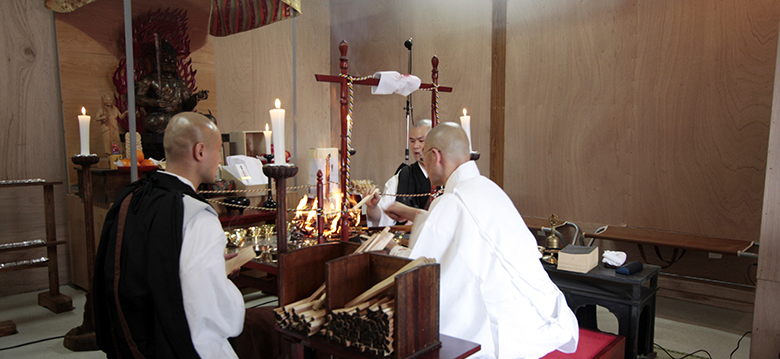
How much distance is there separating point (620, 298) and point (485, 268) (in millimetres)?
1245

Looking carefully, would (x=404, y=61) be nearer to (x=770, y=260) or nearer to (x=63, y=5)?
(x=63, y=5)

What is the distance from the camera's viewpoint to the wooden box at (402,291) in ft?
4.56

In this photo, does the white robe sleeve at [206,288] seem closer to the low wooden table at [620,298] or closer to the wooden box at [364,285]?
the wooden box at [364,285]

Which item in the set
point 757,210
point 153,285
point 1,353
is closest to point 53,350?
point 1,353

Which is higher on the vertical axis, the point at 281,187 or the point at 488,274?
the point at 281,187

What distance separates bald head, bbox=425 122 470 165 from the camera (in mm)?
2350

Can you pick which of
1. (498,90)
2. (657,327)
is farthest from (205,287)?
(498,90)

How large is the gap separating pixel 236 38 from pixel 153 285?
17.1ft

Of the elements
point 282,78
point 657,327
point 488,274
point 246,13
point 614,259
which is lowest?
point 657,327

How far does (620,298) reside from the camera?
9.44 ft

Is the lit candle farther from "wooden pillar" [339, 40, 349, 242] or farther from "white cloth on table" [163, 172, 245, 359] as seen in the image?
"wooden pillar" [339, 40, 349, 242]

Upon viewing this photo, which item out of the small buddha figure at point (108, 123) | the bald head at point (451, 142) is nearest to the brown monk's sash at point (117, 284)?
the bald head at point (451, 142)

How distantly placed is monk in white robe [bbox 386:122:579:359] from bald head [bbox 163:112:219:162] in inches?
35.3

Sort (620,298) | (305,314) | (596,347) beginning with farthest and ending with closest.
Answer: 1. (620,298)
2. (596,347)
3. (305,314)
